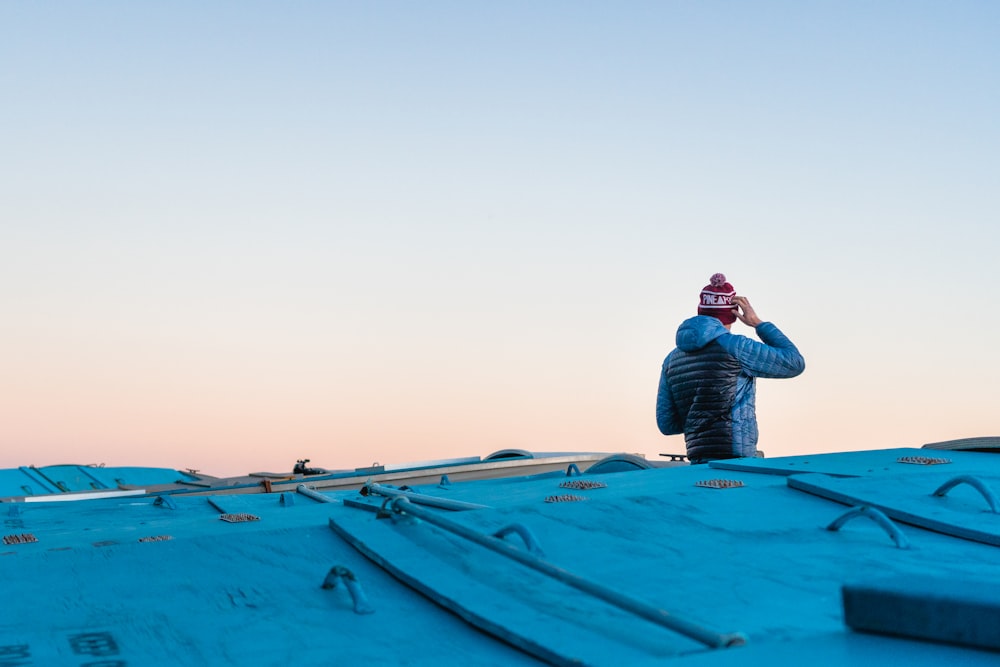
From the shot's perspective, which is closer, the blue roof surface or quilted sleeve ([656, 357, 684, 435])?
the blue roof surface

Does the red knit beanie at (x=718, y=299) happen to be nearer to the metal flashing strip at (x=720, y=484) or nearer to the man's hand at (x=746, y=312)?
the man's hand at (x=746, y=312)

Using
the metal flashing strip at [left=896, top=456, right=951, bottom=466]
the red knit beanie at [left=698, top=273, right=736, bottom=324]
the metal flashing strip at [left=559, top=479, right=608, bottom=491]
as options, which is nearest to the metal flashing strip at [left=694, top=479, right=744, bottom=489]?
the metal flashing strip at [left=559, top=479, right=608, bottom=491]

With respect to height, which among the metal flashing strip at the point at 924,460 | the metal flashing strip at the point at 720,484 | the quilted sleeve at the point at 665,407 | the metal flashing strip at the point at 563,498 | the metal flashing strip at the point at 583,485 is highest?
the quilted sleeve at the point at 665,407

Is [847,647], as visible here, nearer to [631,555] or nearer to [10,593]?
[631,555]

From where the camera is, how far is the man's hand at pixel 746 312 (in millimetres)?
7230

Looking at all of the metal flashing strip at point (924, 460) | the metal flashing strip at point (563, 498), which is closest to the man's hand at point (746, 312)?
the metal flashing strip at point (924, 460)

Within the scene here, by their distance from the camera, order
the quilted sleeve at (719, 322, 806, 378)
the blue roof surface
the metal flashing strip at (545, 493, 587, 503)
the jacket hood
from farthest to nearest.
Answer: the jacket hood, the quilted sleeve at (719, 322, 806, 378), the metal flashing strip at (545, 493, 587, 503), the blue roof surface

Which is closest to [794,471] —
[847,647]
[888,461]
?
[888,461]

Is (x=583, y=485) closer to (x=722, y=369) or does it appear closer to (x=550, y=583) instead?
(x=550, y=583)

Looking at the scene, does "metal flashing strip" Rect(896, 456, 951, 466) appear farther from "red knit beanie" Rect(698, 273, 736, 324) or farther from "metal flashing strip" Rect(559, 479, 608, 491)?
"red knit beanie" Rect(698, 273, 736, 324)

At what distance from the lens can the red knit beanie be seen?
7293mm

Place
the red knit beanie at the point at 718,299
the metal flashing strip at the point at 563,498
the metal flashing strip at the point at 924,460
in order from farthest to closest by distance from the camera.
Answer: the red knit beanie at the point at 718,299
the metal flashing strip at the point at 924,460
the metal flashing strip at the point at 563,498

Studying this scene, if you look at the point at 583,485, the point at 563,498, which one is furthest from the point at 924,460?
the point at 563,498

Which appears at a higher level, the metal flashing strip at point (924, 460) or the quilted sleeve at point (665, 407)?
the quilted sleeve at point (665, 407)
